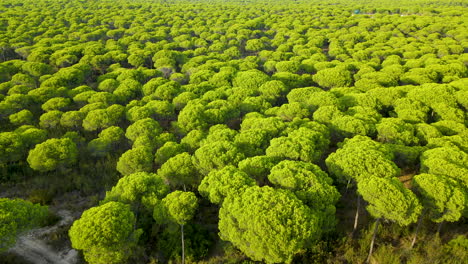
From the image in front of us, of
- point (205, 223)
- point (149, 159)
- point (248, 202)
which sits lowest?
point (205, 223)

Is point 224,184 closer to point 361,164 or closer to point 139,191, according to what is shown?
point 139,191

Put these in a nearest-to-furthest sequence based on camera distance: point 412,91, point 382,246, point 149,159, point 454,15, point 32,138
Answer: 1. point 382,246
2. point 149,159
3. point 32,138
4. point 412,91
5. point 454,15

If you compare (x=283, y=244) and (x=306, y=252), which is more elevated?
(x=283, y=244)

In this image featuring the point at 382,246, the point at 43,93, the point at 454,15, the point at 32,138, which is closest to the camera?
the point at 382,246

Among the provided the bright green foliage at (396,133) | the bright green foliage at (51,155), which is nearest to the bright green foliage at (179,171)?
the bright green foliage at (51,155)

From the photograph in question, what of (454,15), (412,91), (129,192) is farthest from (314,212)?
(454,15)

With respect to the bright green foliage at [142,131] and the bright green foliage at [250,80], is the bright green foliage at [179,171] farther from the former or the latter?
the bright green foliage at [250,80]

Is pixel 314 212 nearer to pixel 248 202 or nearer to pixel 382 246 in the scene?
pixel 248 202

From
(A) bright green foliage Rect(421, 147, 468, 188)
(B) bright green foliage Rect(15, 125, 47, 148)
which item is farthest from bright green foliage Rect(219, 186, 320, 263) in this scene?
(B) bright green foliage Rect(15, 125, 47, 148)
